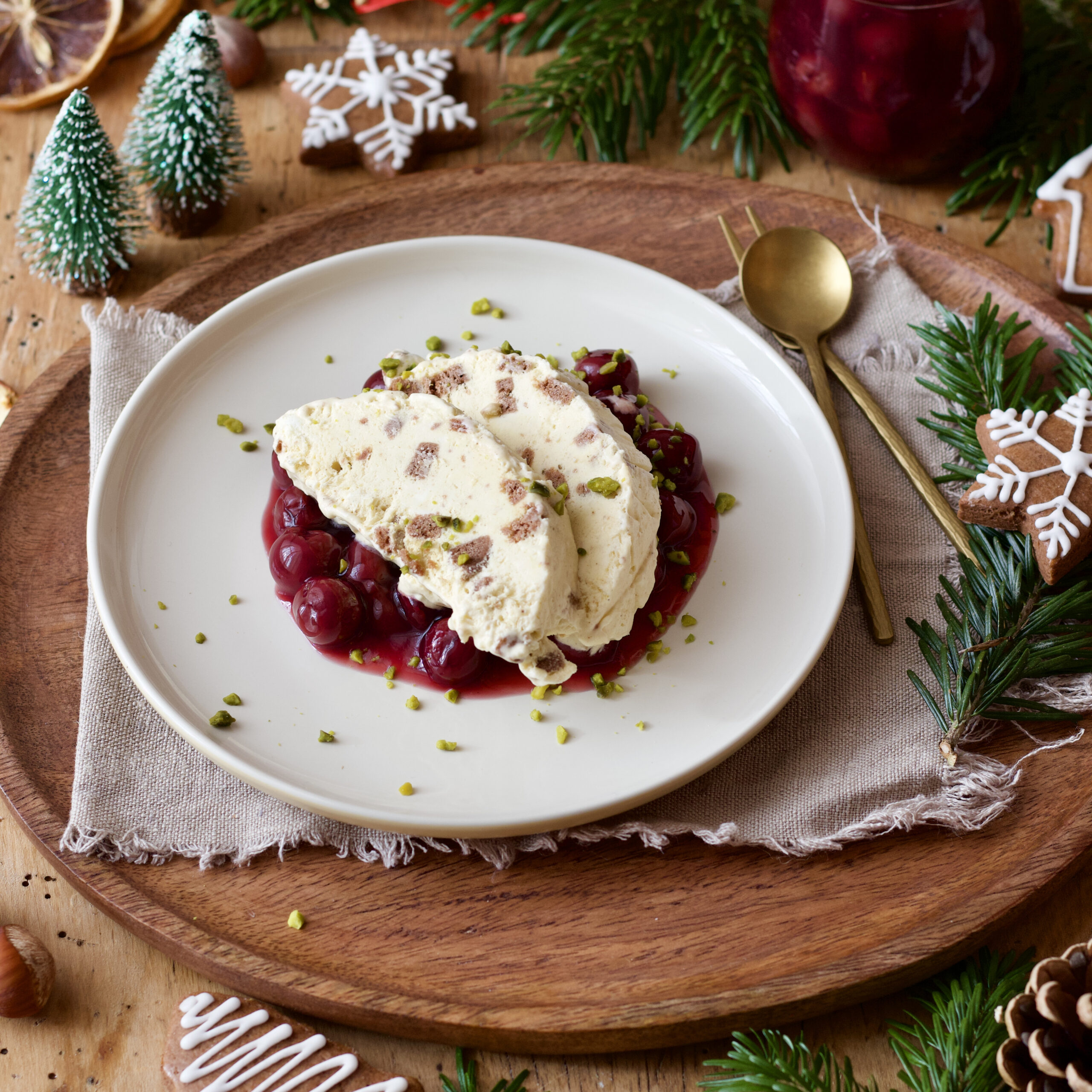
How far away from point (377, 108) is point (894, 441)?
1771mm

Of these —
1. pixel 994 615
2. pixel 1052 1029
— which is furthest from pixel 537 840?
pixel 994 615

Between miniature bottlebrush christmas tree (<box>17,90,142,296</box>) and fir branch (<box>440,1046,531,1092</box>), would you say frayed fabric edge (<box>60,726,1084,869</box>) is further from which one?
miniature bottlebrush christmas tree (<box>17,90,142,296</box>)

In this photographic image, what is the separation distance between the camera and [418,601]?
2.21 meters

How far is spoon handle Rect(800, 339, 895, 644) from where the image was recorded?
233cm

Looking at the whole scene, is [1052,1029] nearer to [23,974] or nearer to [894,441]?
[894,441]

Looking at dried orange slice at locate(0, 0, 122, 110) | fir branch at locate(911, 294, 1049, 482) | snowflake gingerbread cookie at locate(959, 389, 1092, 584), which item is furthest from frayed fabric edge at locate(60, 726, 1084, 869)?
dried orange slice at locate(0, 0, 122, 110)

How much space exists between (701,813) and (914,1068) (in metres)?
0.57

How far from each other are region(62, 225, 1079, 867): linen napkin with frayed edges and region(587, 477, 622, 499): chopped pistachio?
579 millimetres

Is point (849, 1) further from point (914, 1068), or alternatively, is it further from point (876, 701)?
point (914, 1068)

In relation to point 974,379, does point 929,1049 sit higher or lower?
lower

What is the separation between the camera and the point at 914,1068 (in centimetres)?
193

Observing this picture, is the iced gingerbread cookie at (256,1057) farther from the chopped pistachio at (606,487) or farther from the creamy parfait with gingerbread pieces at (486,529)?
the chopped pistachio at (606,487)

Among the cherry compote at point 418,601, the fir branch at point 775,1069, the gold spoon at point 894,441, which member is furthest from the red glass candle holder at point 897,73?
the fir branch at point 775,1069

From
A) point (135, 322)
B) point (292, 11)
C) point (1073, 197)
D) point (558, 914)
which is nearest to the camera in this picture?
point (558, 914)
